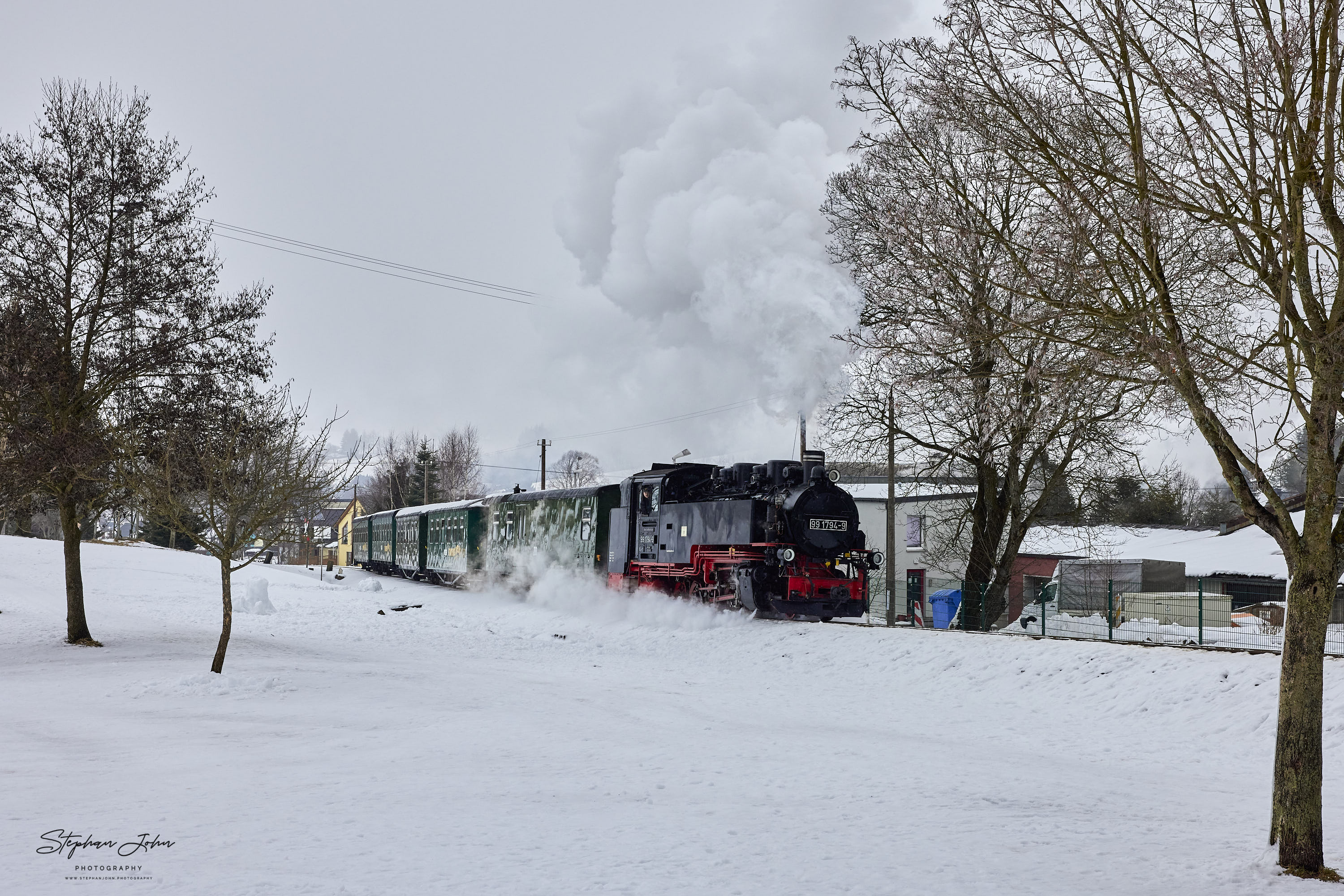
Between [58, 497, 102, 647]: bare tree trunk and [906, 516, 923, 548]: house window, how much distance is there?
2870 cm

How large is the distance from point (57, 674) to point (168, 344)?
232 inches

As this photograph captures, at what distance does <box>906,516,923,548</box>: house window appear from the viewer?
128ft

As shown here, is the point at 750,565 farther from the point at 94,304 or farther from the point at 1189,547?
the point at 1189,547

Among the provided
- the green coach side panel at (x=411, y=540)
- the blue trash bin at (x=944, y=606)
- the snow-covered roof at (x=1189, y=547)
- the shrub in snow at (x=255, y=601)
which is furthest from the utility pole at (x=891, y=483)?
the green coach side panel at (x=411, y=540)

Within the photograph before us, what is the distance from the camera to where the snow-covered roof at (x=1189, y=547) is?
32.9 m

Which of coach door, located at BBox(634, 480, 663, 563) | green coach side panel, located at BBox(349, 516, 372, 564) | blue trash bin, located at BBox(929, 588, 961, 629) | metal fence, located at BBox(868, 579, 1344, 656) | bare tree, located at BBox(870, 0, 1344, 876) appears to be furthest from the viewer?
green coach side panel, located at BBox(349, 516, 372, 564)

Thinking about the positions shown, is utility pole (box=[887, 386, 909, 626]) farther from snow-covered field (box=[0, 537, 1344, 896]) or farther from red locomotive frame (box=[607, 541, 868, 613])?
snow-covered field (box=[0, 537, 1344, 896])

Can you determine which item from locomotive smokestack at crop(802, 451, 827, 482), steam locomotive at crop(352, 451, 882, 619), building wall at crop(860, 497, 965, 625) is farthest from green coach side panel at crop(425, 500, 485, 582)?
locomotive smokestack at crop(802, 451, 827, 482)

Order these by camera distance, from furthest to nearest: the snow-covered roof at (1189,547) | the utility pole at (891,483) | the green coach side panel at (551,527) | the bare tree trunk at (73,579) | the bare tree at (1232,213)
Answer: the snow-covered roof at (1189,547)
the green coach side panel at (551,527)
the utility pole at (891,483)
the bare tree trunk at (73,579)
the bare tree at (1232,213)

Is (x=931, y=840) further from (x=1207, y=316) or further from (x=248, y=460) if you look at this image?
(x=248, y=460)

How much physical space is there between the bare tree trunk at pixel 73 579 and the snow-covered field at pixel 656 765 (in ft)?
1.59

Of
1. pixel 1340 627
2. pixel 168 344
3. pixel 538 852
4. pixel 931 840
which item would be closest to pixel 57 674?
pixel 168 344

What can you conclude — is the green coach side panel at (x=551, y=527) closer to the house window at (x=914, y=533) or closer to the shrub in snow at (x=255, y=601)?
the shrub in snow at (x=255, y=601)

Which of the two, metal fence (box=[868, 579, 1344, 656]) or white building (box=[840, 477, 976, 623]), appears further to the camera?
white building (box=[840, 477, 976, 623])
